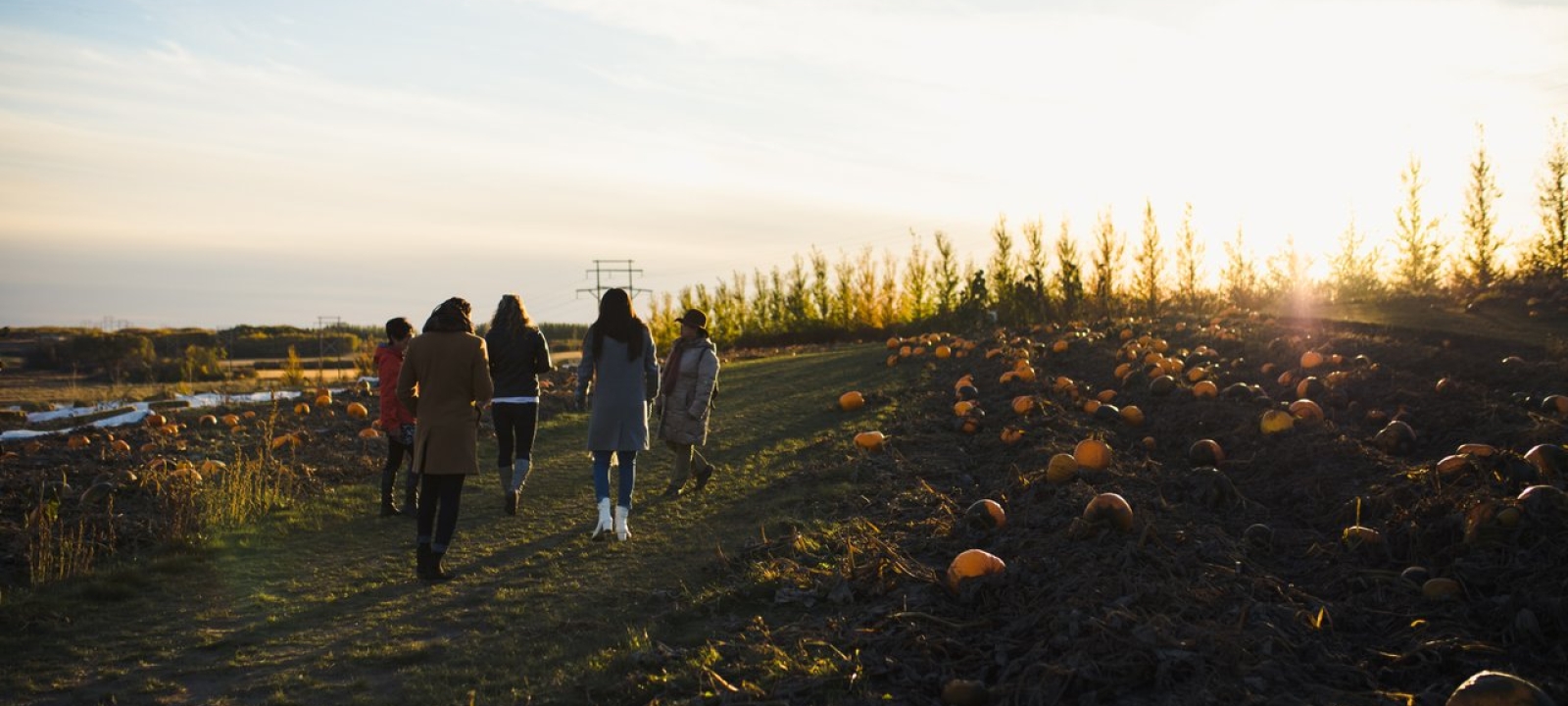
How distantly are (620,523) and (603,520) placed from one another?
0.20 metres

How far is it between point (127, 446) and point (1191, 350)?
615 inches

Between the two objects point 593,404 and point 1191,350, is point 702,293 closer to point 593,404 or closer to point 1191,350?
point 1191,350

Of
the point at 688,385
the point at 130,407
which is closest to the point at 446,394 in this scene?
the point at 688,385

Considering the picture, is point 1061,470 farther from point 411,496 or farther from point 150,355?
point 150,355

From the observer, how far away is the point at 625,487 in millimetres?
9352

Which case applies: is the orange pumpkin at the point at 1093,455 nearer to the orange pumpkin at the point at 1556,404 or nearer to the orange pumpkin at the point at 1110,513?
the orange pumpkin at the point at 1110,513

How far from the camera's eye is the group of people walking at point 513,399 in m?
7.95

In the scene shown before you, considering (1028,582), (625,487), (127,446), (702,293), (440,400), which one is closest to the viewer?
(1028,582)

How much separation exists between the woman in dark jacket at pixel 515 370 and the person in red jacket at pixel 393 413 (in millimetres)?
914

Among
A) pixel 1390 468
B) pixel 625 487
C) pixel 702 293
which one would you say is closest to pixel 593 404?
pixel 625 487

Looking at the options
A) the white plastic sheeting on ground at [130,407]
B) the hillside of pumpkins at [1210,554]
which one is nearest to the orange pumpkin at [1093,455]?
the hillside of pumpkins at [1210,554]

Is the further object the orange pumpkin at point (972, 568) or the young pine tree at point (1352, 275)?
the young pine tree at point (1352, 275)

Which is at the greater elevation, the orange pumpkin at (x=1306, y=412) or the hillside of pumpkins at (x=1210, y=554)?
the orange pumpkin at (x=1306, y=412)

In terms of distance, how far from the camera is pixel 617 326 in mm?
9336
